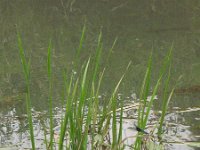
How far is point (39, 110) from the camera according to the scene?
2568 millimetres

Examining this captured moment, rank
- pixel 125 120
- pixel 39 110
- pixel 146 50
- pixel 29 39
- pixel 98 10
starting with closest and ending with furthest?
pixel 125 120, pixel 39 110, pixel 146 50, pixel 29 39, pixel 98 10

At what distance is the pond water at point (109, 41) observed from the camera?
9.18 feet

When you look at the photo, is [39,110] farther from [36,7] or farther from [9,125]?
[36,7]

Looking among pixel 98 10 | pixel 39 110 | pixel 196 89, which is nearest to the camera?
pixel 39 110


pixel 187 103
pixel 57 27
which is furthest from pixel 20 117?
pixel 57 27

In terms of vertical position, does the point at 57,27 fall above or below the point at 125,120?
above

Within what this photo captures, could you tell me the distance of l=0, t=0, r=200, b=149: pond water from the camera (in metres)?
2.80

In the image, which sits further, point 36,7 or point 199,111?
point 36,7

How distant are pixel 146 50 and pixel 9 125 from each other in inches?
61.9

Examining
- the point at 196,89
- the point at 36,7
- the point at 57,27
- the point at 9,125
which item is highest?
the point at 36,7

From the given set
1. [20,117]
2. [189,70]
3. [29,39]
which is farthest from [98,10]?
[20,117]

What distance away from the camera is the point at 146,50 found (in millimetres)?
3684

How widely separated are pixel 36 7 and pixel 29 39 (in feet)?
4.09

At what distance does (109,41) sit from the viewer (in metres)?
3.98
